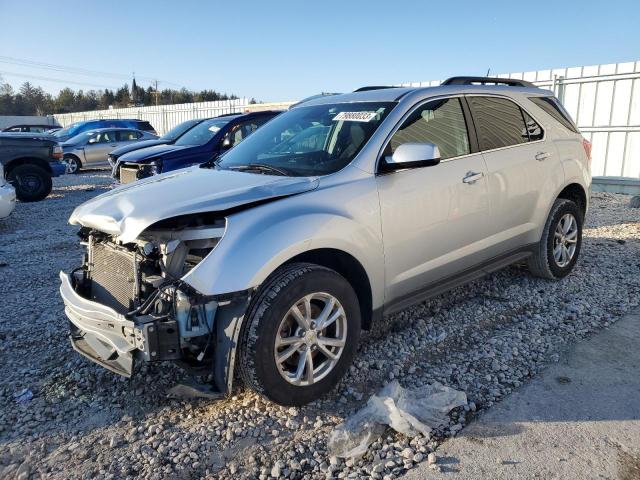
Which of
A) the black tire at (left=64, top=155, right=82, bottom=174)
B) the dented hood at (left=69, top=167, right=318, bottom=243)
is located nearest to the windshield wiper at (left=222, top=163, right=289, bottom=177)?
the dented hood at (left=69, top=167, right=318, bottom=243)

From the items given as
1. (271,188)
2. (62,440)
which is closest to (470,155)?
(271,188)

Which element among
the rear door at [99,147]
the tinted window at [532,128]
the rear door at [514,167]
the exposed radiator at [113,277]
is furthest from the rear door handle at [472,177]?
the rear door at [99,147]

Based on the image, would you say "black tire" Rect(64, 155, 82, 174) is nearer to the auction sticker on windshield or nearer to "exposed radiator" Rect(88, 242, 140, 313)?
"exposed radiator" Rect(88, 242, 140, 313)

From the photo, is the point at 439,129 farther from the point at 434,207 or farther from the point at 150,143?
the point at 150,143

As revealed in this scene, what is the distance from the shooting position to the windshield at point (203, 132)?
8.66 m

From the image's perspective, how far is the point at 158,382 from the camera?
Answer: 334 centimetres

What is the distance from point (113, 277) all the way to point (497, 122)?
10.7ft

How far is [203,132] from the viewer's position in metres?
8.95

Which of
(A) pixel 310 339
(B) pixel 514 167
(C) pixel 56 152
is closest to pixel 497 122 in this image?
(B) pixel 514 167

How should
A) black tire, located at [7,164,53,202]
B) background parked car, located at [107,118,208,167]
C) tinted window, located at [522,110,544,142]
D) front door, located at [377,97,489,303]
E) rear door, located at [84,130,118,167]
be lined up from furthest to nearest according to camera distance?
rear door, located at [84,130,118,167]
black tire, located at [7,164,53,202]
background parked car, located at [107,118,208,167]
tinted window, located at [522,110,544,142]
front door, located at [377,97,489,303]

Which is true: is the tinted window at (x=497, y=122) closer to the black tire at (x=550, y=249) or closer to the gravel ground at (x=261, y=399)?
the black tire at (x=550, y=249)

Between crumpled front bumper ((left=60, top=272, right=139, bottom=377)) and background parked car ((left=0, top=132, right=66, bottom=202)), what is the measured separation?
926 cm

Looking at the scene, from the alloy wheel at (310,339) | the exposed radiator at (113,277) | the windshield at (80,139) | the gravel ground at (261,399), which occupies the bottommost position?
the gravel ground at (261,399)

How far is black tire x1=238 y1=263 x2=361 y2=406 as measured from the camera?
2.68 metres
